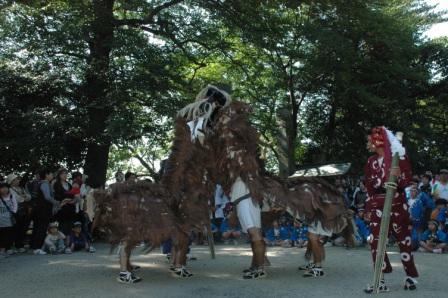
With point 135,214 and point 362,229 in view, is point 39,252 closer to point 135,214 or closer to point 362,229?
point 135,214

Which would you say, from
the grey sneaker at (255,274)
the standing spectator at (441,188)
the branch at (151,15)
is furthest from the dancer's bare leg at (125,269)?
the branch at (151,15)

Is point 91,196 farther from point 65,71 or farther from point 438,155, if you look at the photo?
point 438,155

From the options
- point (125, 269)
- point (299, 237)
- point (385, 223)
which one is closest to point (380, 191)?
point (385, 223)

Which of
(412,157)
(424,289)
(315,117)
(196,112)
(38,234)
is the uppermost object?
(315,117)

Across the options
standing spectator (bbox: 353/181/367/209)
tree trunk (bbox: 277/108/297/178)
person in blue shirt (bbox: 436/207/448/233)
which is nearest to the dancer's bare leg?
person in blue shirt (bbox: 436/207/448/233)

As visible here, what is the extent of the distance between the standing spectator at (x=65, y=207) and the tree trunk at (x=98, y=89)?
299cm

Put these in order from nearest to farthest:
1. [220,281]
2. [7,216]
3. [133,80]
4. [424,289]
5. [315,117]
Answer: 1. [424,289]
2. [220,281]
3. [7,216]
4. [133,80]
5. [315,117]

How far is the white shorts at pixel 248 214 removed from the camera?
648cm

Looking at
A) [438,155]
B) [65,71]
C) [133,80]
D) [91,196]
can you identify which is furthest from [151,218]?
[438,155]

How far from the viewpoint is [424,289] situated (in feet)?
19.4

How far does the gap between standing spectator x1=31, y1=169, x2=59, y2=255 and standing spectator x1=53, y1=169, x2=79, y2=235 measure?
11 cm

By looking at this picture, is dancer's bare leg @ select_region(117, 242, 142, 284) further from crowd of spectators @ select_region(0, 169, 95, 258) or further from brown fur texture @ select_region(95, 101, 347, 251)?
crowd of spectators @ select_region(0, 169, 95, 258)

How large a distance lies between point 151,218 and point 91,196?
36.7 inches

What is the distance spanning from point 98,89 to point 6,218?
5512 mm
